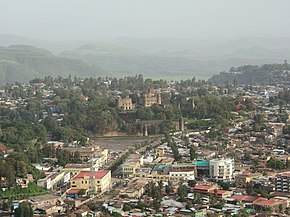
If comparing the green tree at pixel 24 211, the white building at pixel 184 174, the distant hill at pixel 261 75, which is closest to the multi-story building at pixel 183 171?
the white building at pixel 184 174

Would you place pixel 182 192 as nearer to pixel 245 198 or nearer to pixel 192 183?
pixel 192 183

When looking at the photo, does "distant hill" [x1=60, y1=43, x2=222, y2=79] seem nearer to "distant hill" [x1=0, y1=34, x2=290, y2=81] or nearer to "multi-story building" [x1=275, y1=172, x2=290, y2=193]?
"distant hill" [x1=0, y1=34, x2=290, y2=81]

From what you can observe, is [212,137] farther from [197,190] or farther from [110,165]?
[197,190]

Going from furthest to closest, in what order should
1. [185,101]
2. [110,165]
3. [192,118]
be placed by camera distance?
1. [185,101]
2. [192,118]
3. [110,165]

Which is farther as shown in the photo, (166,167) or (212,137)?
(212,137)

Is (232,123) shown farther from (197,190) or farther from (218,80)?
(218,80)

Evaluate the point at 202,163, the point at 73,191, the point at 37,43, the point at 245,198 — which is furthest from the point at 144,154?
the point at 37,43

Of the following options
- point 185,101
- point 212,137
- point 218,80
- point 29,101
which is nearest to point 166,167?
point 212,137

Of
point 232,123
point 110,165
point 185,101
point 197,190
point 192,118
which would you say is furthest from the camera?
point 185,101
